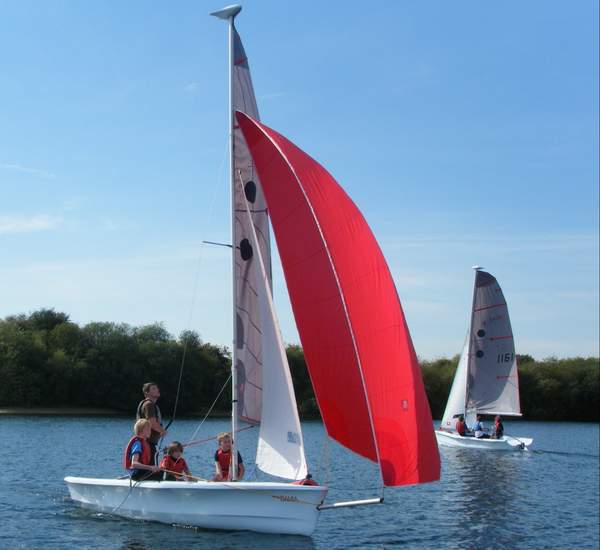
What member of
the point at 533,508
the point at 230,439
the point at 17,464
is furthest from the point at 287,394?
the point at 17,464

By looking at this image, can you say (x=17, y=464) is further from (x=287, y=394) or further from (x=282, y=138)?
(x=282, y=138)

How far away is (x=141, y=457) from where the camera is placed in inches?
547

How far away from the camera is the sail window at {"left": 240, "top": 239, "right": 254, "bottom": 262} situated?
14211mm

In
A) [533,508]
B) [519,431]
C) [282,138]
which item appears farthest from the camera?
[519,431]

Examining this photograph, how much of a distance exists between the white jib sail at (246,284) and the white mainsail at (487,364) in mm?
29320

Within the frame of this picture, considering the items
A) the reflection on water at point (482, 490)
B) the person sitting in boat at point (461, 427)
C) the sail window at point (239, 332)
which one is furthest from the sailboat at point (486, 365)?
the sail window at point (239, 332)

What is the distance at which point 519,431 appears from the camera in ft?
188

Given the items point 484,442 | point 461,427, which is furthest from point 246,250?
point 461,427

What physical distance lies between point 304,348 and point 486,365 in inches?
1260

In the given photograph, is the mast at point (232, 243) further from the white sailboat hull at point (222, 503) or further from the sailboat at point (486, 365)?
the sailboat at point (486, 365)

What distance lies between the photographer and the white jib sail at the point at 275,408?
13375 millimetres

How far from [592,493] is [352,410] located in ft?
50.7

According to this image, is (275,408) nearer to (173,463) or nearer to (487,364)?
(173,463)

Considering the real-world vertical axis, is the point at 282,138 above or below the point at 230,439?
above
